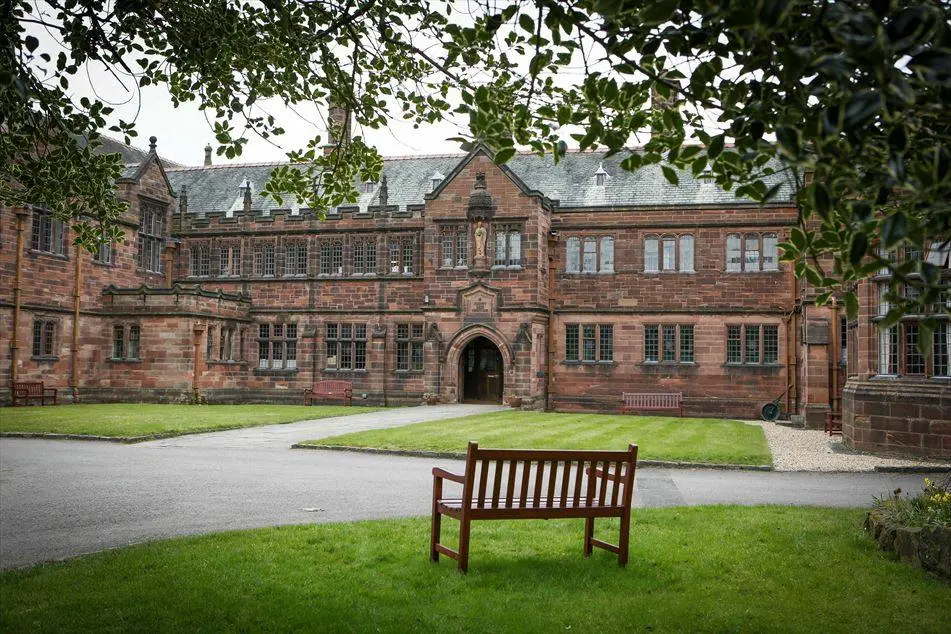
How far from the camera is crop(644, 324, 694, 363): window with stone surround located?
32875 mm

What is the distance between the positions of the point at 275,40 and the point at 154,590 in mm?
4913

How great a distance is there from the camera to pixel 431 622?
582 centimetres

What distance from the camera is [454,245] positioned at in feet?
110

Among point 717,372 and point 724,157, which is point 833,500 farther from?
point 717,372

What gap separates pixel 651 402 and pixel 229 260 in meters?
18.7

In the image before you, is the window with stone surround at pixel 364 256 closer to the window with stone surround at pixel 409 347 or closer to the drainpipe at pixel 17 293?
the window with stone surround at pixel 409 347

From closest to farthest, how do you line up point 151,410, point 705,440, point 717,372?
point 705,440 → point 151,410 → point 717,372

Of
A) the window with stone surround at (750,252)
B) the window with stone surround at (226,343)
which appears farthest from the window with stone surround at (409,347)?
the window with stone surround at (750,252)

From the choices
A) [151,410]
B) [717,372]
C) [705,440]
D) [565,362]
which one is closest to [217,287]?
[151,410]

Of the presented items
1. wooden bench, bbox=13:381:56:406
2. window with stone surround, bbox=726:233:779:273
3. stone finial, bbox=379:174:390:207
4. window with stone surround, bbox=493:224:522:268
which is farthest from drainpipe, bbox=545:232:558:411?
wooden bench, bbox=13:381:56:406

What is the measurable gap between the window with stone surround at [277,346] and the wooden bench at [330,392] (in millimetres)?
1632

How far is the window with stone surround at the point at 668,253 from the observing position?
33.0 meters

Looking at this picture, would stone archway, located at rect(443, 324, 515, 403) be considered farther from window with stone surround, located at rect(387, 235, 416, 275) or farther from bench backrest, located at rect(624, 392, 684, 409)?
bench backrest, located at rect(624, 392, 684, 409)

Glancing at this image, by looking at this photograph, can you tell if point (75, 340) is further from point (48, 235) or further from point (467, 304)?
point (467, 304)
